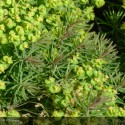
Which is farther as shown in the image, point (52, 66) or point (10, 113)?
point (52, 66)

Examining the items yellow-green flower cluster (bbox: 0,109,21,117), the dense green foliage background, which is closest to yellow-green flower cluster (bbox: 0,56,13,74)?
the dense green foliage background

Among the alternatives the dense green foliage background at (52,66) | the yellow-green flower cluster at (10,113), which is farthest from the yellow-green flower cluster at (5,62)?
the yellow-green flower cluster at (10,113)

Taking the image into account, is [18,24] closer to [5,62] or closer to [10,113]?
[5,62]

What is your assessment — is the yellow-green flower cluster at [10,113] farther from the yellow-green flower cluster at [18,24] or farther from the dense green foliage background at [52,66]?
the yellow-green flower cluster at [18,24]

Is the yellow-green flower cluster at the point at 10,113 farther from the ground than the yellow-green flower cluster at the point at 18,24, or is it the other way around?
the yellow-green flower cluster at the point at 18,24

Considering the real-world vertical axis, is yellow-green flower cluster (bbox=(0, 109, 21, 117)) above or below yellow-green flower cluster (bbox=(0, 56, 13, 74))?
below

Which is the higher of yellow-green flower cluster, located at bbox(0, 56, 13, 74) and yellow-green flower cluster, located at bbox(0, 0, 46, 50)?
yellow-green flower cluster, located at bbox(0, 0, 46, 50)

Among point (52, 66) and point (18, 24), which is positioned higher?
point (18, 24)

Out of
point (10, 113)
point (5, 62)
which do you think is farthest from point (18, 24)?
point (10, 113)

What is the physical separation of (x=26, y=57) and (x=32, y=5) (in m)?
0.41

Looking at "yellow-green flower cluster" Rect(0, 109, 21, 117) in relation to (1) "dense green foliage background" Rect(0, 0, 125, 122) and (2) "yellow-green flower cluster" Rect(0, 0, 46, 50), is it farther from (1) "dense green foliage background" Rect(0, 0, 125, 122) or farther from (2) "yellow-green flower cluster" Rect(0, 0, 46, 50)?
(2) "yellow-green flower cluster" Rect(0, 0, 46, 50)

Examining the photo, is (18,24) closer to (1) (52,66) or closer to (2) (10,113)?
(1) (52,66)

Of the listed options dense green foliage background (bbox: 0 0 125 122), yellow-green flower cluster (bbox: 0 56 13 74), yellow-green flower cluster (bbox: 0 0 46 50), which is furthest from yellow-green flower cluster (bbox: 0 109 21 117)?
yellow-green flower cluster (bbox: 0 0 46 50)

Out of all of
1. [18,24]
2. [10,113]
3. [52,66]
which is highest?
[18,24]
